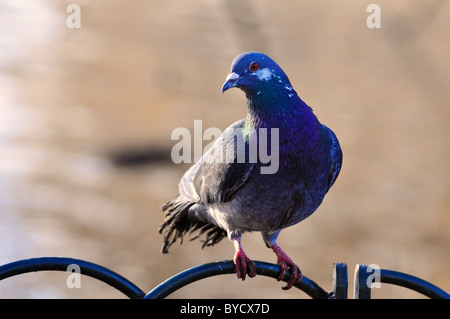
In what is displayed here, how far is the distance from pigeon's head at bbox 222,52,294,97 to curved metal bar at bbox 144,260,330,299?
2.79 feet

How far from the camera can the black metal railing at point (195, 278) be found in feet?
8.64

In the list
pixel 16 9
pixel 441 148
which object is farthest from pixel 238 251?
pixel 16 9

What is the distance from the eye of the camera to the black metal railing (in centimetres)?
263

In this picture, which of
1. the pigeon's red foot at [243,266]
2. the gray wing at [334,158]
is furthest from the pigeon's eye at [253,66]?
the pigeon's red foot at [243,266]

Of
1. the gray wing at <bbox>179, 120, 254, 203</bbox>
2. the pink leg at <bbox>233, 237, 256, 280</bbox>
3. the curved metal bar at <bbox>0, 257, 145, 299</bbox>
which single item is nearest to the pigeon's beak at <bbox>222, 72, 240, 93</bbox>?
the gray wing at <bbox>179, 120, 254, 203</bbox>

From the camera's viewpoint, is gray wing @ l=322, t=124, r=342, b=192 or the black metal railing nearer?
the black metal railing

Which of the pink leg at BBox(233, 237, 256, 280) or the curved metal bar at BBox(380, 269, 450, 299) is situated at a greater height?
the pink leg at BBox(233, 237, 256, 280)

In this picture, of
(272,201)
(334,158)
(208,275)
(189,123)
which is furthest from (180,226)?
(189,123)

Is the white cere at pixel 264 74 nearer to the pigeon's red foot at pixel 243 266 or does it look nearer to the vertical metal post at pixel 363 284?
the pigeon's red foot at pixel 243 266

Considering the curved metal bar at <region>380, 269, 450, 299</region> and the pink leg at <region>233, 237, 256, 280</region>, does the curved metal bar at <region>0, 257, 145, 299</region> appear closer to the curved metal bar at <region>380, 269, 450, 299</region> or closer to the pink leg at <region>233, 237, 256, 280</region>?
the pink leg at <region>233, 237, 256, 280</region>

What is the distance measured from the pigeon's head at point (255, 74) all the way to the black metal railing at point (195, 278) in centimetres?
86

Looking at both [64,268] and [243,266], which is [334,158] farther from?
[64,268]

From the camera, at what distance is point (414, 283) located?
2.79 meters

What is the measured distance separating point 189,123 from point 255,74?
22.2ft
